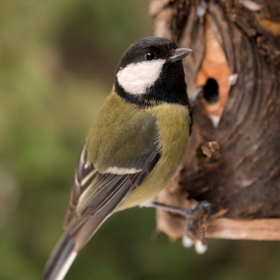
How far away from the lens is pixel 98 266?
2150 mm

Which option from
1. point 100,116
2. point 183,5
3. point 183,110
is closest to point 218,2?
point 183,5

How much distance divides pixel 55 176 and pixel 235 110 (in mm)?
905

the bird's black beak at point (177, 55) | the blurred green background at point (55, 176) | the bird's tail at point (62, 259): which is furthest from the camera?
the blurred green background at point (55, 176)

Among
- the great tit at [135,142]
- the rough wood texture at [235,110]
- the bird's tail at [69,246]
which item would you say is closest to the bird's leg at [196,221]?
the rough wood texture at [235,110]

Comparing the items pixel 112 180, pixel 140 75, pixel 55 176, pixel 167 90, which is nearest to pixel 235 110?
pixel 167 90

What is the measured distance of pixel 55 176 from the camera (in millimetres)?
2146

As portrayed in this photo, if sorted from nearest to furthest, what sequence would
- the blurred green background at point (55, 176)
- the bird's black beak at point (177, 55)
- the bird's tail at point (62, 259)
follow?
the bird's black beak at point (177, 55) → the bird's tail at point (62, 259) → the blurred green background at point (55, 176)

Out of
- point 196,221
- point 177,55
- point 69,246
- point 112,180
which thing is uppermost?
point 177,55

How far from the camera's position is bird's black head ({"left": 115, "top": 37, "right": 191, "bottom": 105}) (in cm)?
160

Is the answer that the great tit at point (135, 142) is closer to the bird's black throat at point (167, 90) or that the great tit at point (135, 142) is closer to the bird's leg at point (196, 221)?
the bird's black throat at point (167, 90)

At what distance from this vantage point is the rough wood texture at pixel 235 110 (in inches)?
64.4

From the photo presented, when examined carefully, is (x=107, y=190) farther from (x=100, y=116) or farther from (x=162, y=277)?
(x=162, y=277)

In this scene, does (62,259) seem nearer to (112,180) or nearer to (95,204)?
(95,204)

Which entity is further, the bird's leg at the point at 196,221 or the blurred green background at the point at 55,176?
the blurred green background at the point at 55,176
